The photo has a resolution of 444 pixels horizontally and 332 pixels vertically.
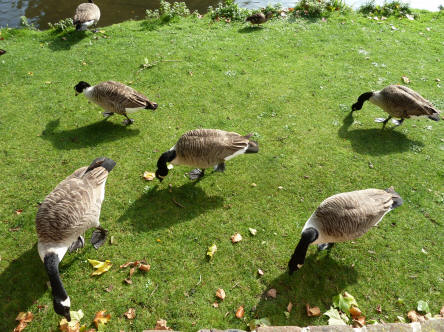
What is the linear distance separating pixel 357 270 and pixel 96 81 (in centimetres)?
930

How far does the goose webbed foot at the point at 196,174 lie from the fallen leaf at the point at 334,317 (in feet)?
12.3

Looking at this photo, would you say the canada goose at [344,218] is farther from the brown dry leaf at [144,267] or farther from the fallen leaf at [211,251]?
the brown dry leaf at [144,267]

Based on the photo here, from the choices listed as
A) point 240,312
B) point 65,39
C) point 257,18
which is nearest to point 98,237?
point 240,312

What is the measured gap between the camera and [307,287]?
16.1 ft

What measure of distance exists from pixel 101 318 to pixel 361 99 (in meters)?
8.37

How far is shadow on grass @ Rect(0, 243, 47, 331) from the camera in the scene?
4.47 meters

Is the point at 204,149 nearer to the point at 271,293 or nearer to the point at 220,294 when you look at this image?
the point at 220,294

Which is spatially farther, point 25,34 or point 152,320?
point 25,34

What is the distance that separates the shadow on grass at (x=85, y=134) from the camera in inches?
292

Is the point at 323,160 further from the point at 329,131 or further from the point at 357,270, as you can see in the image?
the point at 357,270

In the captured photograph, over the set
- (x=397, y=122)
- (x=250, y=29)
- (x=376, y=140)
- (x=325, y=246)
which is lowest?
(x=325, y=246)

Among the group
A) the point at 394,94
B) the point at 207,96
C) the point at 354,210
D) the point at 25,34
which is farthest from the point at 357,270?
the point at 25,34

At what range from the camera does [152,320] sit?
4.49m

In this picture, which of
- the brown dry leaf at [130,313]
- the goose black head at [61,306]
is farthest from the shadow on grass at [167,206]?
the goose black head at [61,306]
